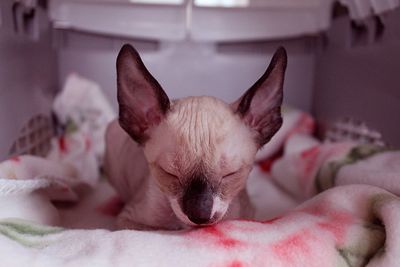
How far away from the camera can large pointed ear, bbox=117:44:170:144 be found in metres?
0.81

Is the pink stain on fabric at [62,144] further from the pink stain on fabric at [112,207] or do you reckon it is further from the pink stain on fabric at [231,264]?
the pink stain on fabric at [231,264]

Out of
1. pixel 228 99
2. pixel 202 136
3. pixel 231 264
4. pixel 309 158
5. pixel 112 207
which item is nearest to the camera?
pixel 231 264

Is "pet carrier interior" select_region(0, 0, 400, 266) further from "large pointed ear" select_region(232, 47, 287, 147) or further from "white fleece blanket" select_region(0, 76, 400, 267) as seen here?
"large pointed ear" select_region(232, 47, 287, 147)

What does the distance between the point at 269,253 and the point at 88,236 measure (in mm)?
282

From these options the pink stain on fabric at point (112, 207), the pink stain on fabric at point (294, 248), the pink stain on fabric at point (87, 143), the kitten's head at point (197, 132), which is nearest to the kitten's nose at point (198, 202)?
the kitten's head at point (197, 132)

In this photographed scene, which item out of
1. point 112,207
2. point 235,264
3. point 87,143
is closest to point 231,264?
point 235,264

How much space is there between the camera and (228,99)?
6.02 ft

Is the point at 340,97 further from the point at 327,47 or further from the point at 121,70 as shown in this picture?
the point at 121,70

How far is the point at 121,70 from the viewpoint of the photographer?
825mm

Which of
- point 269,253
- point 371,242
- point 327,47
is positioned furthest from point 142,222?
point 327,47

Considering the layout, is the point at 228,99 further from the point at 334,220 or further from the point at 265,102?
the point at 334,220

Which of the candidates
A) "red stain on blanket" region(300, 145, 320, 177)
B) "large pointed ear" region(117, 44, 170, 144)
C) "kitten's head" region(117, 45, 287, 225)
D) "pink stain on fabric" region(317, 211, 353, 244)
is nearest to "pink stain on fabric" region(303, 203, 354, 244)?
"pink stain on fabric" region(317, 211, 353, 244)

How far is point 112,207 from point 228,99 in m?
0.73

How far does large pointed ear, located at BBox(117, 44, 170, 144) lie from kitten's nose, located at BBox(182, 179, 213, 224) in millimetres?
172
